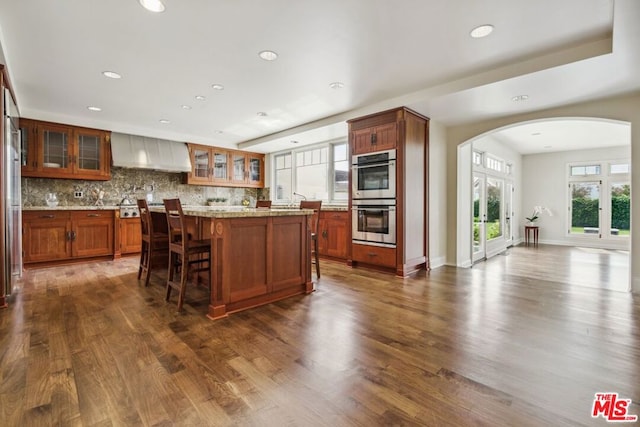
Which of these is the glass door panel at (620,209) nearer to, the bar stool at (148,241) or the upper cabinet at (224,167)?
the upper cabinet at (224,167)

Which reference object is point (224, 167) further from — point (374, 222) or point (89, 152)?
point (374, 222)

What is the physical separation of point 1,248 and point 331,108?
425cm

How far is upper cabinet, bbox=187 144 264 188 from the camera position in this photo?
6840 mm

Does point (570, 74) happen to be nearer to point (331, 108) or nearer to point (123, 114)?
point (331, 108)

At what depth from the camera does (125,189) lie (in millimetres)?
6168

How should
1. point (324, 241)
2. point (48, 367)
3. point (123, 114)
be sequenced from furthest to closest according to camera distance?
point (324, 241) → point (123, 114) → point (48, 367)

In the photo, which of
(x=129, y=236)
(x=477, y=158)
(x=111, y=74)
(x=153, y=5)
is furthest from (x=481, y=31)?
(x=129, y=236)

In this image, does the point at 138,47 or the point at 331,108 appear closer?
the point at 138,47

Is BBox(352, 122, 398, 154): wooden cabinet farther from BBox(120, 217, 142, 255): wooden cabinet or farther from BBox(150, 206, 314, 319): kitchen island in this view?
BBox(120, 217, 142, 255): wooden cabinet

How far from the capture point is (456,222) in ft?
16.3

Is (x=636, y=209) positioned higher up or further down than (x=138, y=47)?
further down

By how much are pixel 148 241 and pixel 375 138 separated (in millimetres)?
3496

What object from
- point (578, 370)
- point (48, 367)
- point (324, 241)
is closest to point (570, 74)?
point (578, 370)

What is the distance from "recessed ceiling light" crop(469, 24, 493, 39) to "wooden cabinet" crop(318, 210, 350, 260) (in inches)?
123
